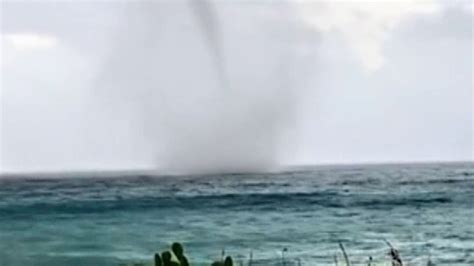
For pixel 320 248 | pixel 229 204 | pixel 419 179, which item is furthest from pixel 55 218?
pixel 419 179

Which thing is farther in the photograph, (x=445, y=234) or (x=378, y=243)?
(x=445, y=234)

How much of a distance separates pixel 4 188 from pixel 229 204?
17.3m

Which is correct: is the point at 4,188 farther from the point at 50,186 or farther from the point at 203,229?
the point at 203,229

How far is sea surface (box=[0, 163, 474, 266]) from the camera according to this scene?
2755 cm

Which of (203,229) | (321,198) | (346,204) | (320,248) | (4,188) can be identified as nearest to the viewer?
(320,248)

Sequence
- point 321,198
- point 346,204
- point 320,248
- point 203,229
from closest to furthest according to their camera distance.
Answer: point 320,248
point 203,229
point 346,204
point 321,198

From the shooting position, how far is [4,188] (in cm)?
5406

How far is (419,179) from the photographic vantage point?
55969 millimetres

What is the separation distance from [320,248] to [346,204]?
513 inches

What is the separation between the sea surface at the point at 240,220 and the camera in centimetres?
2755

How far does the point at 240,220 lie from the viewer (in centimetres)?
3597

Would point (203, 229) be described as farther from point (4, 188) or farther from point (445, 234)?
point (4, 188)

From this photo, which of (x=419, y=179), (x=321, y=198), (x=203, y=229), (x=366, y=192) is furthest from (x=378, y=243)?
(x=419, y=179)

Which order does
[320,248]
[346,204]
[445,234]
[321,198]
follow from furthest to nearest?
[321,198]
[346,204]
[445,234]
[320,248]
